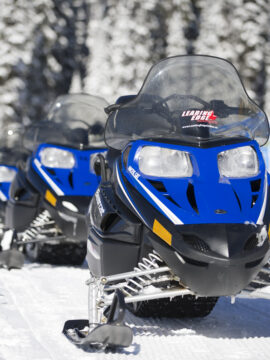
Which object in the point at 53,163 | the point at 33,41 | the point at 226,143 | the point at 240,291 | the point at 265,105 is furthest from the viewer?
the point at 265,105

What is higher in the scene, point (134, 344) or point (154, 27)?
point (154, 27)

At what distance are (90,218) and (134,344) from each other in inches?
34.6

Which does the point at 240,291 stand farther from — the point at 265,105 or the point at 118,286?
the point at 265,105

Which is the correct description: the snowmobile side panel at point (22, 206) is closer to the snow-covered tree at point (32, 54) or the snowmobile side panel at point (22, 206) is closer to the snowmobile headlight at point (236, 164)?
the snowmobile headlight at point (236, 164)

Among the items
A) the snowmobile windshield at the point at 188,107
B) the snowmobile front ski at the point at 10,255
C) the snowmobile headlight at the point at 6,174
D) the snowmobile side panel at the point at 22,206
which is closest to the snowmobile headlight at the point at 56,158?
the snowmobile side panel at the point at 22,206

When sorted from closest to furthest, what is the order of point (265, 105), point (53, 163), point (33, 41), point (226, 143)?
point (226, 143) < point (53, 163) < point (33, 41) < point (265, 105)

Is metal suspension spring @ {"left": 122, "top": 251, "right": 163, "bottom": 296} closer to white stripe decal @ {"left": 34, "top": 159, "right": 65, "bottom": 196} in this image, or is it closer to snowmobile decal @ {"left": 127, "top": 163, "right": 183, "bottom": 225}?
snowmobile decal @ {"left": 127, "top": 163, "right": 183, "bottom": 225}

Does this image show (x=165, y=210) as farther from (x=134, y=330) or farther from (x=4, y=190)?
(x=4, y=190)

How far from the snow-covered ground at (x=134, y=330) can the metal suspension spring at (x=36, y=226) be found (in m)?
0.78

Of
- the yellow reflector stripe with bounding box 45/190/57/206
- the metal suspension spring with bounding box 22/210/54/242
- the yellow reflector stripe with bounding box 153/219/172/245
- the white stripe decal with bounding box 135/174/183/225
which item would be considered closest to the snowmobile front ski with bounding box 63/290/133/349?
the yellow reflector stripe with bounding box 153/219/172/245

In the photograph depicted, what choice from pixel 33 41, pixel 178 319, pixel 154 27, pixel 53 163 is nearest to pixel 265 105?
pixel 154 27

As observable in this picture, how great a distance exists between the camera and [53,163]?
601 cm

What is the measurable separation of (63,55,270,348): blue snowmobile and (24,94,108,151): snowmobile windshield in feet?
7.23

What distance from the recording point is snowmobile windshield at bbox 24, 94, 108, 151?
6.32m
